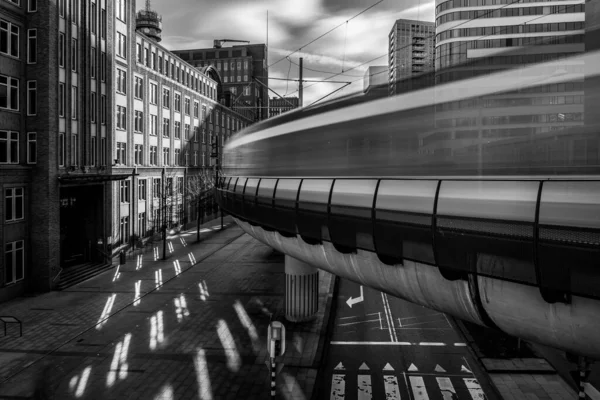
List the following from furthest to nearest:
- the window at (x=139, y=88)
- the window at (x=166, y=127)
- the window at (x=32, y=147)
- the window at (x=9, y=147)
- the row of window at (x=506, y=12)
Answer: the window at (x=166, y=127) < the row of window at (x=506, y=12) < the window at (x=139, y=88) < the window at (x=32, y=147) < the window at (x=9, y=147)

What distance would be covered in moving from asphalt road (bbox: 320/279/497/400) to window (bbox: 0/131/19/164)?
56.3ft

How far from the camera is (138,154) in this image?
127 feet

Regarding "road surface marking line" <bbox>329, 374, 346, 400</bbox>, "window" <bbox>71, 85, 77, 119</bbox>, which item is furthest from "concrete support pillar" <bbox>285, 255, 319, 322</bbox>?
"window" <bbox>71, 85, 77, 119</bbox>

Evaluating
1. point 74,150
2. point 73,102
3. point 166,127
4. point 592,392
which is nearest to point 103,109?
point 73,102

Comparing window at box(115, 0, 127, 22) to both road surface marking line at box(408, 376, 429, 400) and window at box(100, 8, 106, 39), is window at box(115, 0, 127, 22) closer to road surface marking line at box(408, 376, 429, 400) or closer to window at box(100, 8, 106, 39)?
window at box(100, 8, 106, 39)

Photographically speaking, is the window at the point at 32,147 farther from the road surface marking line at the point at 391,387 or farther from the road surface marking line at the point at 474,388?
the road surface marking line at the point at 474,388

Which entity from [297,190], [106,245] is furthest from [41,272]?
[297,190]

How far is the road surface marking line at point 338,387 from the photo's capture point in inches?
505

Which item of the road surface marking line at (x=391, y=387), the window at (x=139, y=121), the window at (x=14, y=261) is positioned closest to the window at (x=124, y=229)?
the window at (x=139, y=121)

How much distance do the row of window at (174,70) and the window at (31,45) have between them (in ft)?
41.2

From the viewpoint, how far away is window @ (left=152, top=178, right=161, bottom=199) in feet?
135

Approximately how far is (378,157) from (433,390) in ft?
23.4

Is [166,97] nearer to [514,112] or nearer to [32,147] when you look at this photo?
[32,147]

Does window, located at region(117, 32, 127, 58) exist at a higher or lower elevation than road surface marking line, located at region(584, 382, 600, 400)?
higher
